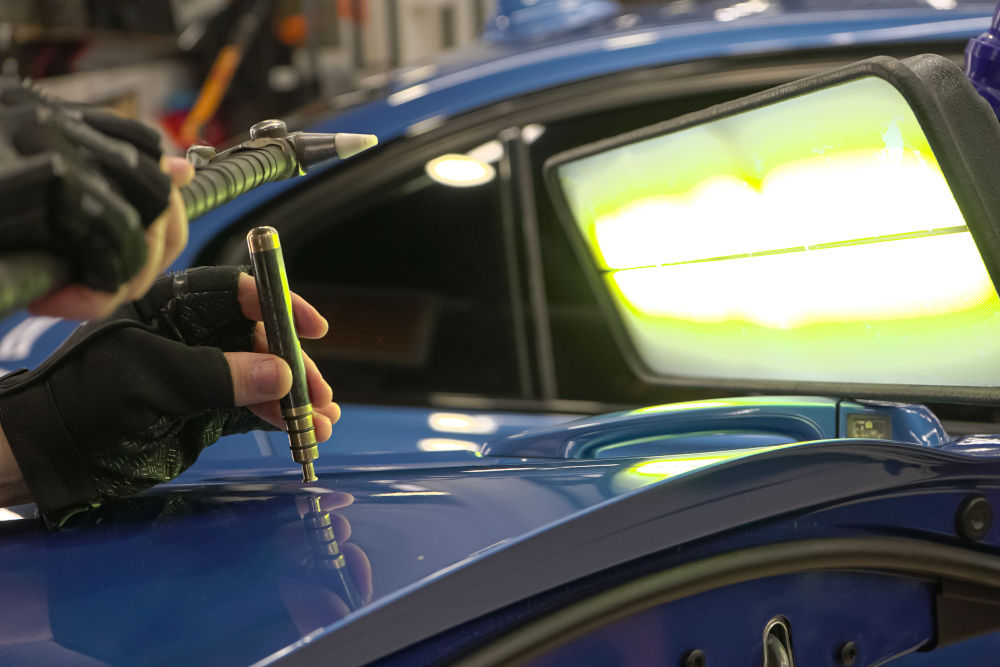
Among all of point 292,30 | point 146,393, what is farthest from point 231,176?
point 292,30

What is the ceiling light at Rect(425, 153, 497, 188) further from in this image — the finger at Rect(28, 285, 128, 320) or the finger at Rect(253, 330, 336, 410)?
the finger at Rect(28, 285, 128, 320)

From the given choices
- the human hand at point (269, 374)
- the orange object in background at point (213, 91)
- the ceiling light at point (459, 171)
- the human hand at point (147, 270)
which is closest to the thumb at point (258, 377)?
the human hand at point (269, 374)

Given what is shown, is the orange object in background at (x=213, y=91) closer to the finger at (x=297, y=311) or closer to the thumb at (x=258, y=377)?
the finger at (x=297, y=311)

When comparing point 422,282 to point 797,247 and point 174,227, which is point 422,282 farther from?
point 174,227

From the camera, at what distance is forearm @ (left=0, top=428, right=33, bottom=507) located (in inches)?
36.8

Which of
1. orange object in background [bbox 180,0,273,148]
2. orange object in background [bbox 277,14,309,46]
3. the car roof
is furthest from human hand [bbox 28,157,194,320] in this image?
orange object in background [bbox 277,14,309,46]

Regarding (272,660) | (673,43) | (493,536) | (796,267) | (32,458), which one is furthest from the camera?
(673,43)

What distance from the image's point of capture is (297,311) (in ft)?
3.26

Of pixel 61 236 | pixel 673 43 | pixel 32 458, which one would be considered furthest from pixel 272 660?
pixel 673 43

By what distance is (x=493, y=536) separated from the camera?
723 mm

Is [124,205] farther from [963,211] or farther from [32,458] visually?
[963,211]

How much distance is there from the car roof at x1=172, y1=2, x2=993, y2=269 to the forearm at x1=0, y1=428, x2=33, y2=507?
0.67 m

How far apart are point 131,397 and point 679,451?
1.92 ft

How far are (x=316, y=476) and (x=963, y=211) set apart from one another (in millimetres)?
722
